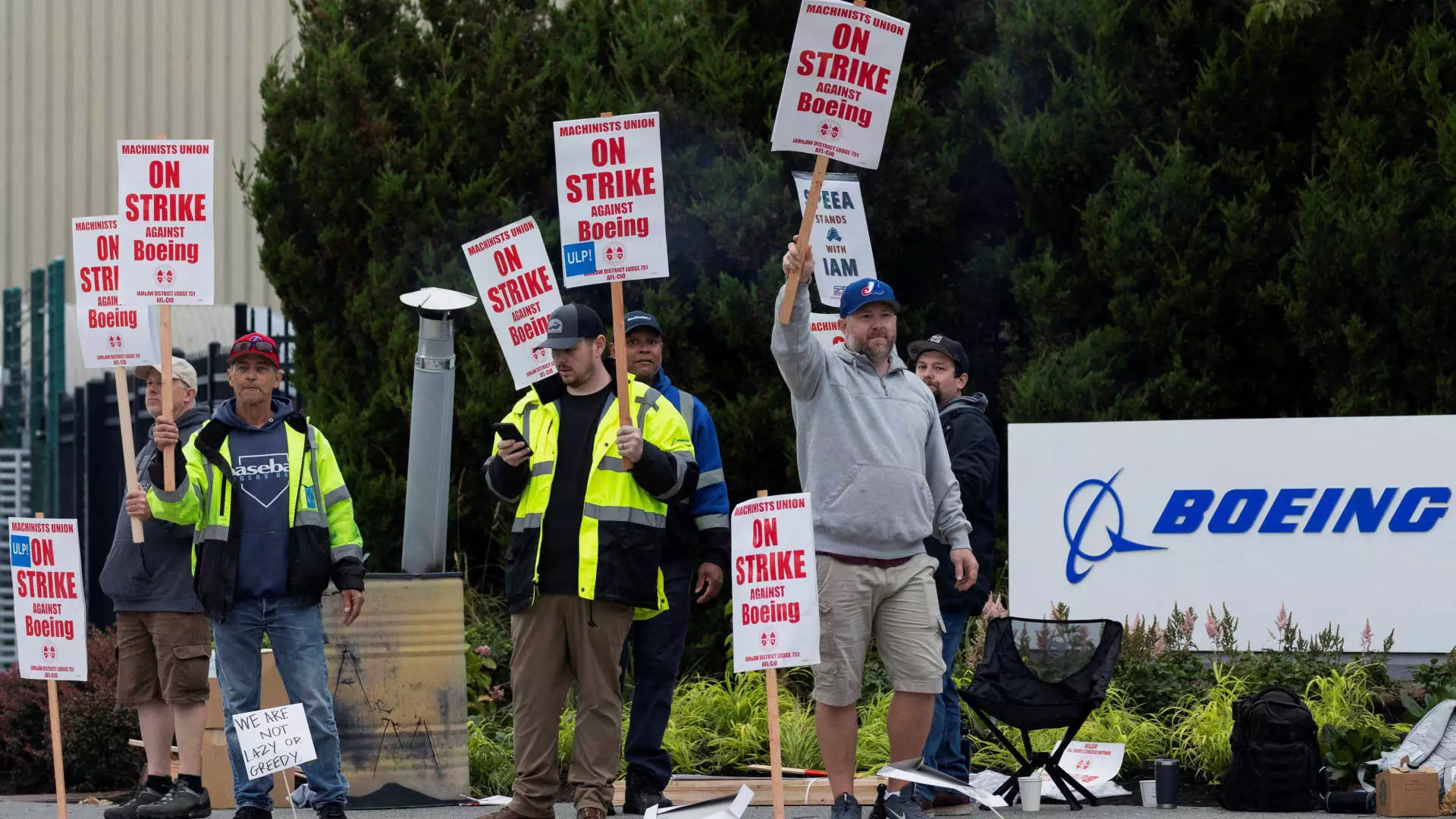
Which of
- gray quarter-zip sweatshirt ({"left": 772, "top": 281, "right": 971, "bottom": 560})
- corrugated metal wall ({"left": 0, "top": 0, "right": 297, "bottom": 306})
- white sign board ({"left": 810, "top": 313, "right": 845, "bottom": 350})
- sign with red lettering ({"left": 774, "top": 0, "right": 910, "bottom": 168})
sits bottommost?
gray quarter-zip sweatshirt ({"left": 772, "top": 281, "right": 971, "bottom": 560})

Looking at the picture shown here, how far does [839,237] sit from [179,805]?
15.1 feet

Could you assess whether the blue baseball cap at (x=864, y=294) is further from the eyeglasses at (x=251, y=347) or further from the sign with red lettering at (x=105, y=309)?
the sign with red lettering at (x=105, y=309)

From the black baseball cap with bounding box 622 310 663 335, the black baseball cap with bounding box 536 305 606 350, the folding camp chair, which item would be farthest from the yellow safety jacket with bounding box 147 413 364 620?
the folding camp chair

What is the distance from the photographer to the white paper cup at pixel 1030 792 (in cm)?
809

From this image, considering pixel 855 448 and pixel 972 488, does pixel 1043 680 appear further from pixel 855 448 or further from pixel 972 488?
pixel 855 448

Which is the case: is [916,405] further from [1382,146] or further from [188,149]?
[1382,146]

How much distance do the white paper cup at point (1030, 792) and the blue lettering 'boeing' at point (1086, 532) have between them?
2882mm

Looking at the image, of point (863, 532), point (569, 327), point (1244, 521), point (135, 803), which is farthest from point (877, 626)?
point (1244, 521)

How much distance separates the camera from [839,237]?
1009 cm

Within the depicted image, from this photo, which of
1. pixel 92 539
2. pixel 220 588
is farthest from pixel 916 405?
pixel 92 539

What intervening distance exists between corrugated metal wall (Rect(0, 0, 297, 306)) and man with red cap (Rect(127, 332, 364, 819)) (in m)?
11.2

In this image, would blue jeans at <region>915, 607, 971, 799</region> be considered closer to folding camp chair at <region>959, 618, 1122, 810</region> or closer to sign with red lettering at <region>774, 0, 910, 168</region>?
folding camp chair at <region>959, 618, 1122, 810</region>

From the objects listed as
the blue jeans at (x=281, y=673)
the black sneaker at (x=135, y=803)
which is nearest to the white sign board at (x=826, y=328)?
the blue jeans at (x=281, y=673)

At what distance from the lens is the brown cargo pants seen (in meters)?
6.87
